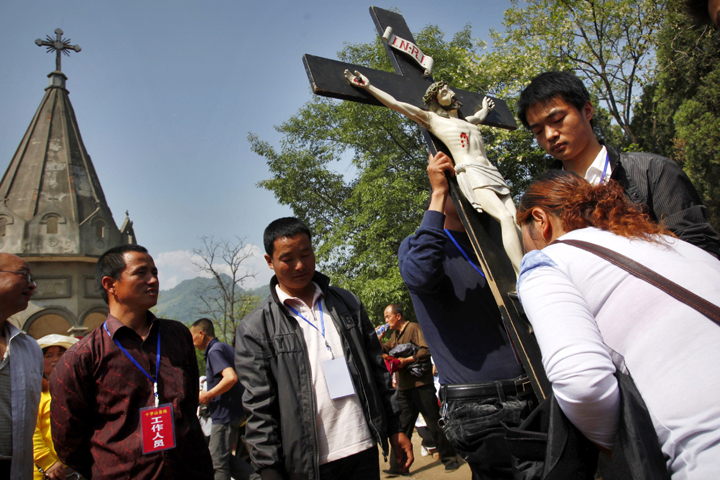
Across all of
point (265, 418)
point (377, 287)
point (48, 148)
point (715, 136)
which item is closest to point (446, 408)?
point (265, 418)

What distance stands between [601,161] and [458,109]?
128 centimetres

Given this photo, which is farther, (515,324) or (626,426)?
(515,324)

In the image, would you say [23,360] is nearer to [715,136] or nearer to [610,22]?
[715,136]

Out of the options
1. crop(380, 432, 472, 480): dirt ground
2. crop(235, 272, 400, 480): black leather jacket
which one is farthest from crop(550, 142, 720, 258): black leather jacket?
crop(380, 432, 472, 480): dirt ground

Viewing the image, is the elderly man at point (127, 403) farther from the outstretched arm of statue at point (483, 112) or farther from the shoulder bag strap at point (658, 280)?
the outstretched arm of statue at point (483, 112)

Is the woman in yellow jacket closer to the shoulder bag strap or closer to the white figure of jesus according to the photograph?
the white figure of jesus

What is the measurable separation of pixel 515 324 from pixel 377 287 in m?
10.7

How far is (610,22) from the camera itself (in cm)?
1378

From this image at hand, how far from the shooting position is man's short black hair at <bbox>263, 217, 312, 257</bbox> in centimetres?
252

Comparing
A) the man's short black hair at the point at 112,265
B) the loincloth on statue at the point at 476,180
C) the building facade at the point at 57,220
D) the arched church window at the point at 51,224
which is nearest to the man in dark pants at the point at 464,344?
the loincloth on statue at the point at 476,180

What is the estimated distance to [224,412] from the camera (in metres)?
4.65

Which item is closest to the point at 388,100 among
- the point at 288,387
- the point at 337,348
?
the point at 337,348

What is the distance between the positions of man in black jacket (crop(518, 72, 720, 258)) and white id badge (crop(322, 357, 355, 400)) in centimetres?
155

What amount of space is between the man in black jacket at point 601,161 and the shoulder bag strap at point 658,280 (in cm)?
91
